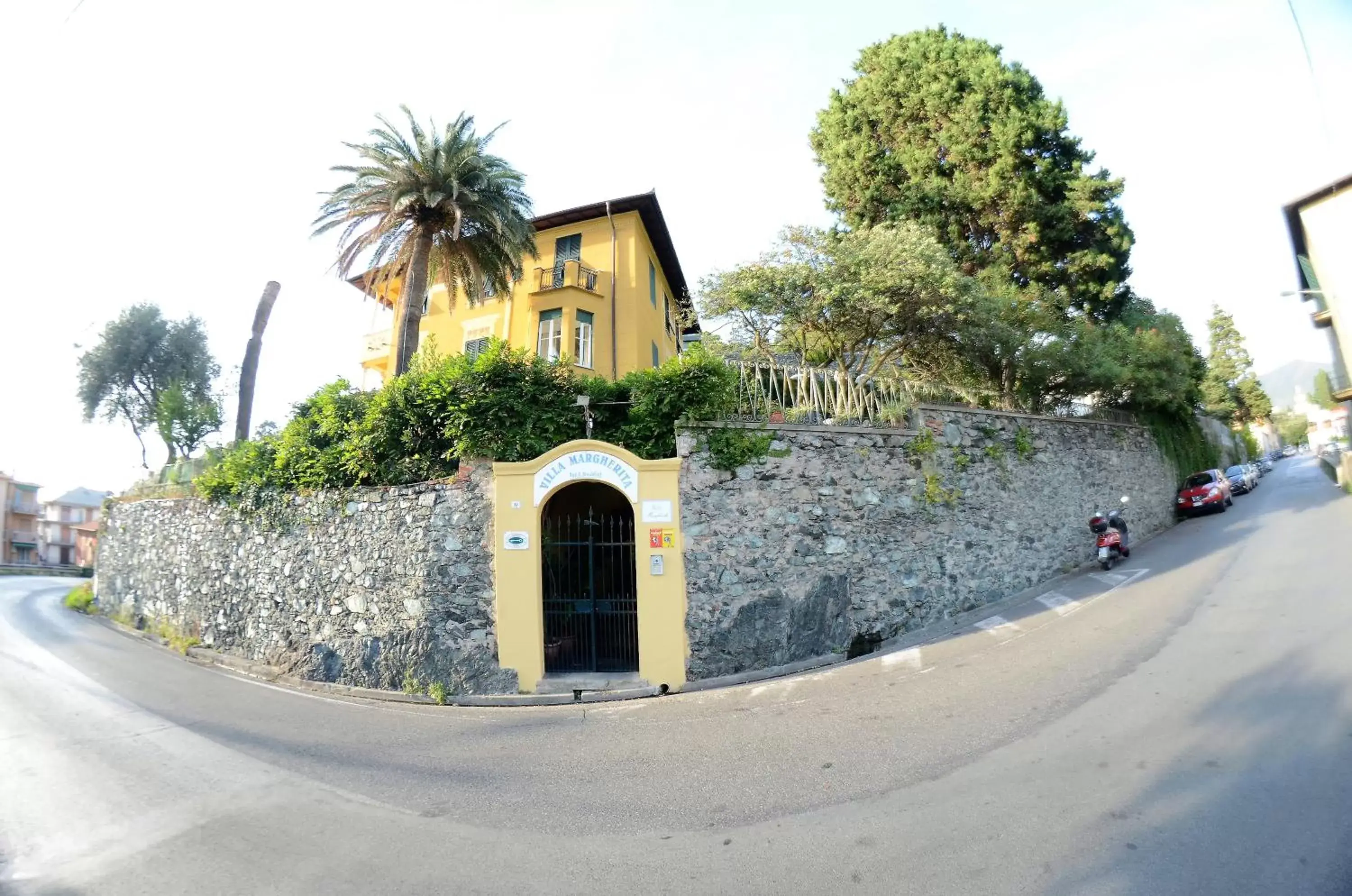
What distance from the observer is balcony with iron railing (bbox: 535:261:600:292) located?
19.8 meters

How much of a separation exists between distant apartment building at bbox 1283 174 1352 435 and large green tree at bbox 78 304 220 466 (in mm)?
43296

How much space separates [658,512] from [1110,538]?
9.70 m

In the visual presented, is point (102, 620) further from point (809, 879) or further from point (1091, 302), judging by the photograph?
point (1091, 302)

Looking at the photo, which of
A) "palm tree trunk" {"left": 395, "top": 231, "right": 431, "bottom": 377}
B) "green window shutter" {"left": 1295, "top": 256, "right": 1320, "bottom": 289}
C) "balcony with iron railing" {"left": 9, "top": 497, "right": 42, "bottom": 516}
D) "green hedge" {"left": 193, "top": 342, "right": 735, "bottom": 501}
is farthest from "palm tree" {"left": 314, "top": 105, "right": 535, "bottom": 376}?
"balcony with iron railing" {"left": 9, "top": 497, "right": 42, "bottom": 516}

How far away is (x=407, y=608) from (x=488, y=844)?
546cm

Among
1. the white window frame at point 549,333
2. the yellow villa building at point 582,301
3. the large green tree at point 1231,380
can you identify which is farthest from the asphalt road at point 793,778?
the large green tree at point 1231,380

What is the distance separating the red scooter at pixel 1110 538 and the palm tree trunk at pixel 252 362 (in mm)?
21615

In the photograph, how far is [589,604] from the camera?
891 cm

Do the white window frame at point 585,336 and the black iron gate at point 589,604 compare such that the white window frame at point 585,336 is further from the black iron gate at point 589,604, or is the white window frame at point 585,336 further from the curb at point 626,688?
the curb at point 626,688

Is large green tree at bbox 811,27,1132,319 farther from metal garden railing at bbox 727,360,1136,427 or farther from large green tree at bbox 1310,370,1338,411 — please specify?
large green tree at bbox 1310,370,1338,411

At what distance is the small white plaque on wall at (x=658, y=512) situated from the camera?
28.2 ft

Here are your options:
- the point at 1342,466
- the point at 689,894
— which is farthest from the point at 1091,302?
the point at 689,894

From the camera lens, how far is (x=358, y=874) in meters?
3.89

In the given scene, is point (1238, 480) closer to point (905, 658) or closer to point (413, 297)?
point (905, 658)
